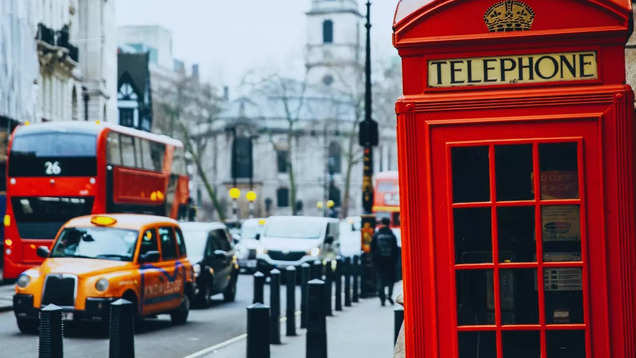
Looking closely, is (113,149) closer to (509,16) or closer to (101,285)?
(101,285)

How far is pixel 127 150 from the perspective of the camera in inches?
994

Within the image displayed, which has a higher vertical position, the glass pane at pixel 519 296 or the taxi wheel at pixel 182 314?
the glass pane at pixel 519 296

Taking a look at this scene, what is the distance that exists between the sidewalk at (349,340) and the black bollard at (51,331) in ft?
13.3

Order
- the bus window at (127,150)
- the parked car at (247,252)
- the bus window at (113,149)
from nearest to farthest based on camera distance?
the bus window at (113,149) < the bus window at (127,150) < the parked car at (247,252)

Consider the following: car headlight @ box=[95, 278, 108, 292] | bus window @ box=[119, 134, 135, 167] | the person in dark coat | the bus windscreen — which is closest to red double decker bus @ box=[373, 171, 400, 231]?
bus window @ box=[119, 134, 135, 167]

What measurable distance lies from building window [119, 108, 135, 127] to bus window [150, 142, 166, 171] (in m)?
35.9

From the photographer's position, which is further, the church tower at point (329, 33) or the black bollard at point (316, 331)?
the church tower at point (329, 33)

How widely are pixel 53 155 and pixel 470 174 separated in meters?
19.7

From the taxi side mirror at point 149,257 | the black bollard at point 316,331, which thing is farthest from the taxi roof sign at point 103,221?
the black bollard at point 316,331

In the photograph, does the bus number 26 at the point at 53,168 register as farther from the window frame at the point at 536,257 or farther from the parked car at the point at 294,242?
the window frame at the point at 536,257

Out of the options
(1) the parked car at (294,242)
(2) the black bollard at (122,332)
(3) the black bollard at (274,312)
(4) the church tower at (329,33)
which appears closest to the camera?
(2) the black bollard at (122,332)

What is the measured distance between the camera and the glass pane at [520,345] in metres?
5.34

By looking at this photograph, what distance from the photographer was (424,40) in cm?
539

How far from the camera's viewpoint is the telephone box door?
5.25m
